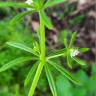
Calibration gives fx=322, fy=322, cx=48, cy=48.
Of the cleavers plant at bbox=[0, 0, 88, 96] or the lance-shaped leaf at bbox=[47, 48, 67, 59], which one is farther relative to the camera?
the lance-shaped leaf at bbox=[47, 48, 67, 59]

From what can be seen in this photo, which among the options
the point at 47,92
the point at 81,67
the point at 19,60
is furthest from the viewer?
the point at 81,67

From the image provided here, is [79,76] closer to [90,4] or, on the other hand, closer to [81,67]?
[81,67]

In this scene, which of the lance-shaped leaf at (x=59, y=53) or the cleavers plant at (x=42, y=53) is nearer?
the cleavers plant at (x=42, y=53)

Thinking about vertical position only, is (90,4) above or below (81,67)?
above

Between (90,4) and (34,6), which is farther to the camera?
(90,4)

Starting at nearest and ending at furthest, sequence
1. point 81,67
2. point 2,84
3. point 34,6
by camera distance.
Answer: point 34,6
point 2,84
point 81,67

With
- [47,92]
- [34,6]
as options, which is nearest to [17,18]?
[34,6]

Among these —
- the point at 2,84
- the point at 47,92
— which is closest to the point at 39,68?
the point at 2,84

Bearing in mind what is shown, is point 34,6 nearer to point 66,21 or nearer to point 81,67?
point 81,67

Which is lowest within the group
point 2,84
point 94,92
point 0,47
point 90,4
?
point 94,92
